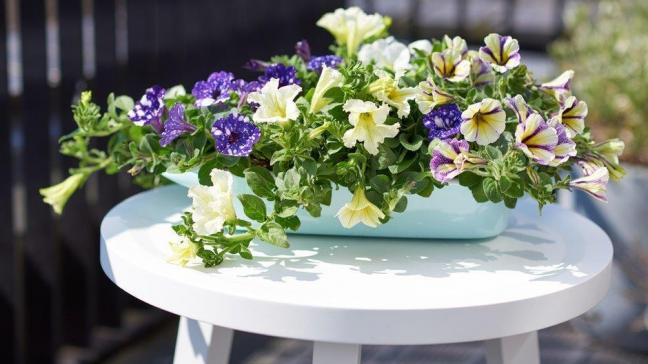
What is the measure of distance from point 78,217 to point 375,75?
148 cm

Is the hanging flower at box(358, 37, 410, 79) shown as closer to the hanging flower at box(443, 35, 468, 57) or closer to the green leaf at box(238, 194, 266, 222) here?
the hanging flower at box(443, 35, 468, 57)

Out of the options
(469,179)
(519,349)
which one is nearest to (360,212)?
(469,179)

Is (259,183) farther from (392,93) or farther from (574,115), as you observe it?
(574,115)

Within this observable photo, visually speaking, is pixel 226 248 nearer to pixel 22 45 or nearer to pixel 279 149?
pixel 279 149

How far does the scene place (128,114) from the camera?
1.39 meters

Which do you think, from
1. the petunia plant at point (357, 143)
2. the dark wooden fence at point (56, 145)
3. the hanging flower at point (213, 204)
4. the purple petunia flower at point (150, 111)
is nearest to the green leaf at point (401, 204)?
the petunia plant at point (357, 143)

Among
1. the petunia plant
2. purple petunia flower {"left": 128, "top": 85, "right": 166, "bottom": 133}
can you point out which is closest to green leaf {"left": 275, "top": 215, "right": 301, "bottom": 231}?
the petunia plant

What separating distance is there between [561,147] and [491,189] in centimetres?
10

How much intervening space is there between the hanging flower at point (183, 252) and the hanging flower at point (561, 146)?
0.47 metres

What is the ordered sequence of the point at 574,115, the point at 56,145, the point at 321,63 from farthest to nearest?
1. the point at 56,145
2. the point at 321,63
3. the point at 574,115

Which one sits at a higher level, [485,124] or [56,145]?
[485,124]

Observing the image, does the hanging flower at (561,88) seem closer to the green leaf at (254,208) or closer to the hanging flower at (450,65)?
the hanging flower at (450,65)

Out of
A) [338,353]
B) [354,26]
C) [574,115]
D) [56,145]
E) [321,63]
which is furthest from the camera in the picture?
[56,145]

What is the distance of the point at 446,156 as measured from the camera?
1.27 m
